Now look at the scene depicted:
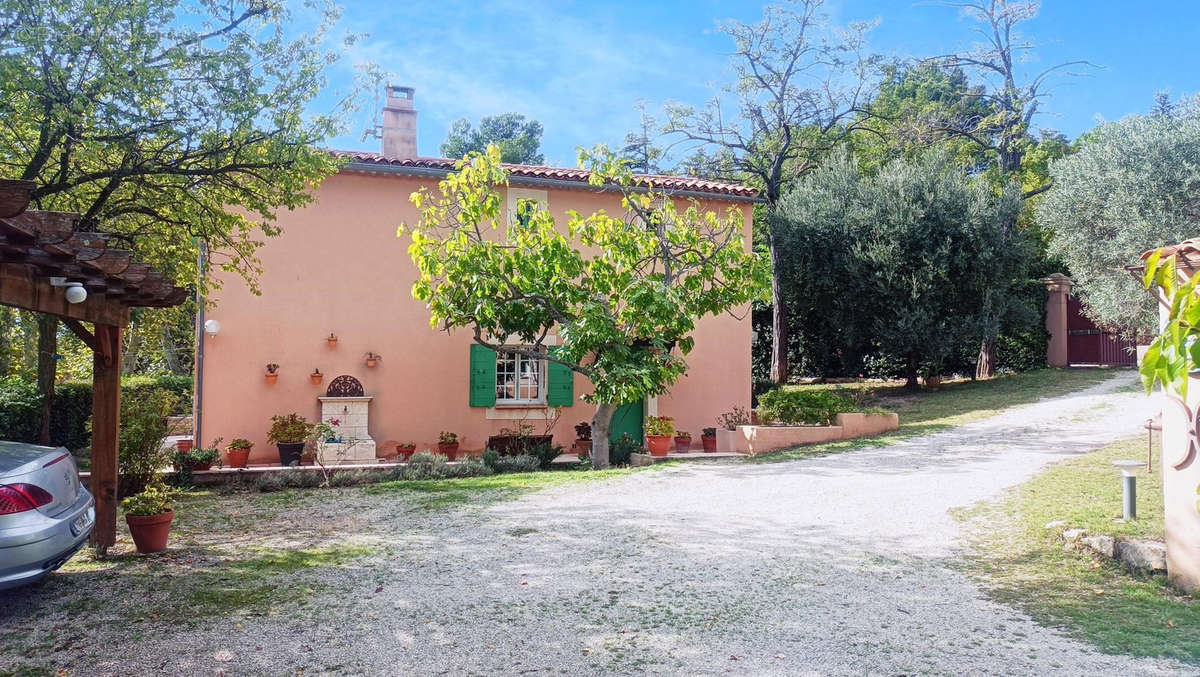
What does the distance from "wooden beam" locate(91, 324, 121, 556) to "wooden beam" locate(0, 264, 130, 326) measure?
197mm

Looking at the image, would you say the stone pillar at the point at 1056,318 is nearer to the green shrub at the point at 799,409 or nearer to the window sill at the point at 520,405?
the green shrub at the point at 799,409

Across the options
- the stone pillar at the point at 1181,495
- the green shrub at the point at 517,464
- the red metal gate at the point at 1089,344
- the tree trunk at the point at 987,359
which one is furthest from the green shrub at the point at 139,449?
the red metal gate at the point at 1089,344

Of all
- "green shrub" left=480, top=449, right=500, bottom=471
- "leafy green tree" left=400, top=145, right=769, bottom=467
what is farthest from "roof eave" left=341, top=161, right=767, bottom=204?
"green shrub" left=480, top=449, right=500, bottom=471

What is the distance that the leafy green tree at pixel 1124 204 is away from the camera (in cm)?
1667

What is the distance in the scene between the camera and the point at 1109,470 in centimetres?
926

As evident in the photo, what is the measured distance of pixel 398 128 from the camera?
15477mm

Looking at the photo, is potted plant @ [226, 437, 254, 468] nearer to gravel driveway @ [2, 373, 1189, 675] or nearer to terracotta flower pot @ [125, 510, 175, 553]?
gravel driveway @ [2, 373, 1189, 675]

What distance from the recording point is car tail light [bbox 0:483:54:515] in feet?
15.7

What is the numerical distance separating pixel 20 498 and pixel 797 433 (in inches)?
432

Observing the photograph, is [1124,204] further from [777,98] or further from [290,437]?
[290,437]

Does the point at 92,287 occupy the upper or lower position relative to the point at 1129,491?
upper

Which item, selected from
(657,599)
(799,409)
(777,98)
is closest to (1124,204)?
(777,98)

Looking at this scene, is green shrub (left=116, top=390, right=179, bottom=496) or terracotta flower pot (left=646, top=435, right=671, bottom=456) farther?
terracotta flower pot (left=646, top=435, right=671, bottom=456)

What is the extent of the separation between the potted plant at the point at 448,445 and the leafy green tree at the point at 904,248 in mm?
10105
